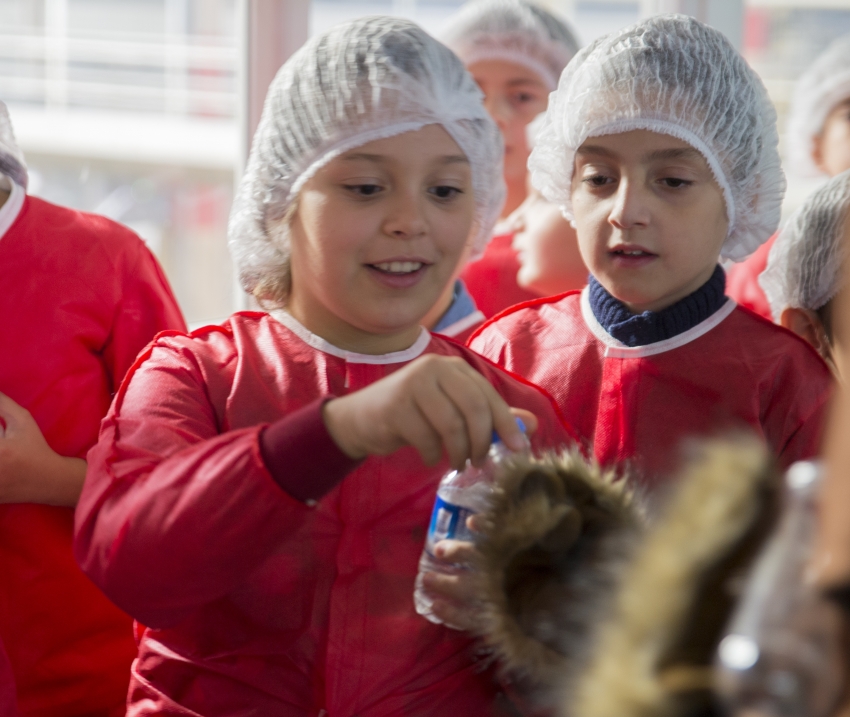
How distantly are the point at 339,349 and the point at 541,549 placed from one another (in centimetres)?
49

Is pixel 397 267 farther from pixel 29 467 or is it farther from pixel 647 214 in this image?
pixel 29 467

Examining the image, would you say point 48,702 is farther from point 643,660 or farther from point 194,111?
point 194,111

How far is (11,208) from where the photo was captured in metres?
1.50

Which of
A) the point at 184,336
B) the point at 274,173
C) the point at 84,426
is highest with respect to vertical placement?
the point at 274,173

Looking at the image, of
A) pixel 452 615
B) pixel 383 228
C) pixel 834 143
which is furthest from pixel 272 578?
pixel 834 143

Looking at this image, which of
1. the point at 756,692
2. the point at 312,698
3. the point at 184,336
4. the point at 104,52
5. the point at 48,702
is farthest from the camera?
the point at 104,52

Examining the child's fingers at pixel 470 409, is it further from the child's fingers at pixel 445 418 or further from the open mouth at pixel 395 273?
the open mouth at pixel 395 273

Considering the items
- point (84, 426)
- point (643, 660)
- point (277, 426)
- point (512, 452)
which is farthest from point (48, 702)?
point (643, 660)

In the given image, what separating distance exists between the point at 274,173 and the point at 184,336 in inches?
10.4

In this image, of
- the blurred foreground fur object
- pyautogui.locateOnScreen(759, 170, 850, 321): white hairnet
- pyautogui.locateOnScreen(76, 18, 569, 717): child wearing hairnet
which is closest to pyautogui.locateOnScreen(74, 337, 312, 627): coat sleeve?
pyautogui.locateOnScreen(76, 18, 569, 717): child wearing hairnet

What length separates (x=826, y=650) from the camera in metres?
0.51

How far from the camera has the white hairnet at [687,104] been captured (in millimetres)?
1487

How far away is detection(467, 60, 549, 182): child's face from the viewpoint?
2.53 m

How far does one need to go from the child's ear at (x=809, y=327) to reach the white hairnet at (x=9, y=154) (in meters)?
1.32
